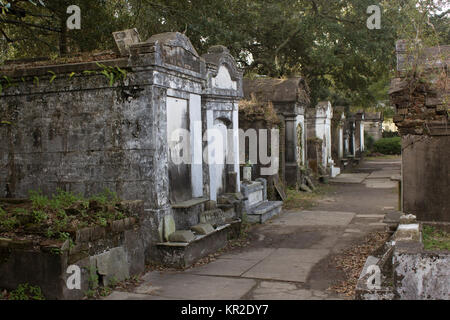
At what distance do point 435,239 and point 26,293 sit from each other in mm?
5362

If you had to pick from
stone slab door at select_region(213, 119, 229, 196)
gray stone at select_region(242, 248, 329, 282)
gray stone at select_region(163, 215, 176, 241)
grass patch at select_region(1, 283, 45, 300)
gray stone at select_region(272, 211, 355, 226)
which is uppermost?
stone slab door at select_region(213, 119, 229, 196)

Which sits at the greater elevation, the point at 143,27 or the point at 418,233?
the point at 143,27

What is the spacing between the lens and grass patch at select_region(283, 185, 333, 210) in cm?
1318

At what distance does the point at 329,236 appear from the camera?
30.2 ft

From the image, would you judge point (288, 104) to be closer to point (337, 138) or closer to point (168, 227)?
point (337, 138)

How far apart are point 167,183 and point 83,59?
2.45 metres

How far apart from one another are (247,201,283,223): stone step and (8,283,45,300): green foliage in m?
6.23
